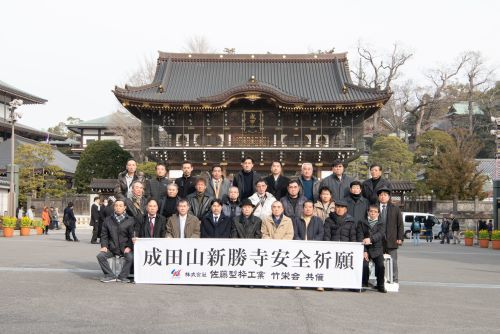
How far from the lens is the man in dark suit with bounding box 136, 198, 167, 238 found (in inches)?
410

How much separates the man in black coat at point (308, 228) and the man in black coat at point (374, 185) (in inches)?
62.8

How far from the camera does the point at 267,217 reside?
405 inches

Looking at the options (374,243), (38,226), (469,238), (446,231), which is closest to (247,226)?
(374,243)

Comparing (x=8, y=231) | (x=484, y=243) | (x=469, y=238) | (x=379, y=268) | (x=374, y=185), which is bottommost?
(x=484, y=243)

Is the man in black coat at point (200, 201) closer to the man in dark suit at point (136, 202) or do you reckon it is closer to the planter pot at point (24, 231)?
the man in dark suit at point (136, 202)

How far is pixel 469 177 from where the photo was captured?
41156 millimetres

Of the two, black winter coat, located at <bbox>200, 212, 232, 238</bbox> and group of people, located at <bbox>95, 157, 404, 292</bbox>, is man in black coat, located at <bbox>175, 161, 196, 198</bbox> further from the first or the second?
black winter coat, located at <bbox>200, 212, 232, 238</bbox>

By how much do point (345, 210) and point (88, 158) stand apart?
35046 mm

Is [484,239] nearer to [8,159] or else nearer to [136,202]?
[136,202]

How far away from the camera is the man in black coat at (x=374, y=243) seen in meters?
9.96

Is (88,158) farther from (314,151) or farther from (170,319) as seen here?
(170,319)

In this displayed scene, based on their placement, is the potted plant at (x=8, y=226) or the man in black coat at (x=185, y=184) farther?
the potted plant at (x=8, y=226)

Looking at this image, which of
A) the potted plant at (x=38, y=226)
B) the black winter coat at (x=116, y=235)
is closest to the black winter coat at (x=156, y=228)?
the black winter coat at (x=116, y=235)

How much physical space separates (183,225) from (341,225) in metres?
2.82
